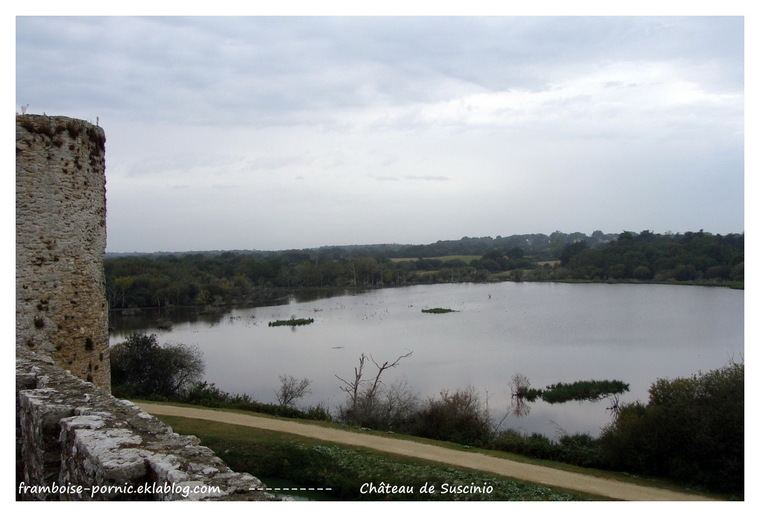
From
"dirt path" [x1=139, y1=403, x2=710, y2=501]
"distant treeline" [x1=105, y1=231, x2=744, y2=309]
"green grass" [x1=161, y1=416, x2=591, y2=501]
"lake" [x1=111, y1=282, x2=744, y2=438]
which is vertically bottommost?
"lake" [x1=111, y1=282, x2=744, y2=438]

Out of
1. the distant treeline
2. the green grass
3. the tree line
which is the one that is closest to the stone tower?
the green grass

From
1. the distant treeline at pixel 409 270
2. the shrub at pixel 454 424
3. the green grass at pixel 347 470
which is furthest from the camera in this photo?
the distant treeline at pixel 409 270

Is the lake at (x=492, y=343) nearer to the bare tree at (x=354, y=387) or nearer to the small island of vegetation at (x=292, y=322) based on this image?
the bare tree at (x=354, y=387)

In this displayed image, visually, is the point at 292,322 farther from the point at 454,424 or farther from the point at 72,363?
the point at 72,363

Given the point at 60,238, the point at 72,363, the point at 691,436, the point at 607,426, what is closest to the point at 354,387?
the point at 607,426

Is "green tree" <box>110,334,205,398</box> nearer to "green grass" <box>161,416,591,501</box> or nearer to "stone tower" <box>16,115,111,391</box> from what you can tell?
"green grass" <box>161,416,591,501</box>

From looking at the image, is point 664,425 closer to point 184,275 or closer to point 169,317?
point 169,317

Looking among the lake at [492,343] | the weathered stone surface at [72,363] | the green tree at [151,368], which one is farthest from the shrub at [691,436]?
the green tree at [151,368]
